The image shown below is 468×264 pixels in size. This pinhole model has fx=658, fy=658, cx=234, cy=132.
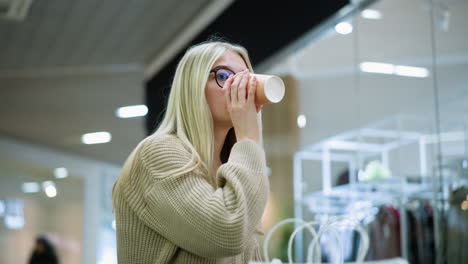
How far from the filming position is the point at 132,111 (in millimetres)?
7305

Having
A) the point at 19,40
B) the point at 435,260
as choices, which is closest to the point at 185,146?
the point at 435,260

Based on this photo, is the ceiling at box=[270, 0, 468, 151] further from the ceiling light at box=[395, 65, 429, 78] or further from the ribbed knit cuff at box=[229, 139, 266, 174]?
the ribbed knit cuff at box=[229, 139, 266, 174]

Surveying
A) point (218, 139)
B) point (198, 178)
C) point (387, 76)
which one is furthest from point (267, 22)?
point (198, 178)

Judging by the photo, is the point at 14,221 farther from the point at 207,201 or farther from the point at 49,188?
the point at 207,201

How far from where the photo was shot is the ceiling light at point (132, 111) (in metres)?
7.27

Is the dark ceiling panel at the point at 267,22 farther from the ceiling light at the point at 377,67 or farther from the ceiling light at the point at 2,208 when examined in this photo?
the ceiling light at the point at 2,208

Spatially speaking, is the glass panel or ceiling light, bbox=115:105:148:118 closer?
the glass panel

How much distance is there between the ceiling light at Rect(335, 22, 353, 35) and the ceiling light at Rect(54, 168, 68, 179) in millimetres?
3860

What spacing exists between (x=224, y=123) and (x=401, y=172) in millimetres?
2455

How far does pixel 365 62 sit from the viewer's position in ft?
13.3

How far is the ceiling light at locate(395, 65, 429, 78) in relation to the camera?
11.5 feet

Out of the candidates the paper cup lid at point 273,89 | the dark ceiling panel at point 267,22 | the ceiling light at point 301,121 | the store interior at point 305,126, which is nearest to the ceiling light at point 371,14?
the store interior at point 305,126

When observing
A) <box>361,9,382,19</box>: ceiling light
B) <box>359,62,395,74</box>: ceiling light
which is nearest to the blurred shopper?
<box>359,62,395,74</box>: ceiling light

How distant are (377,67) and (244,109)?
2.83 m
